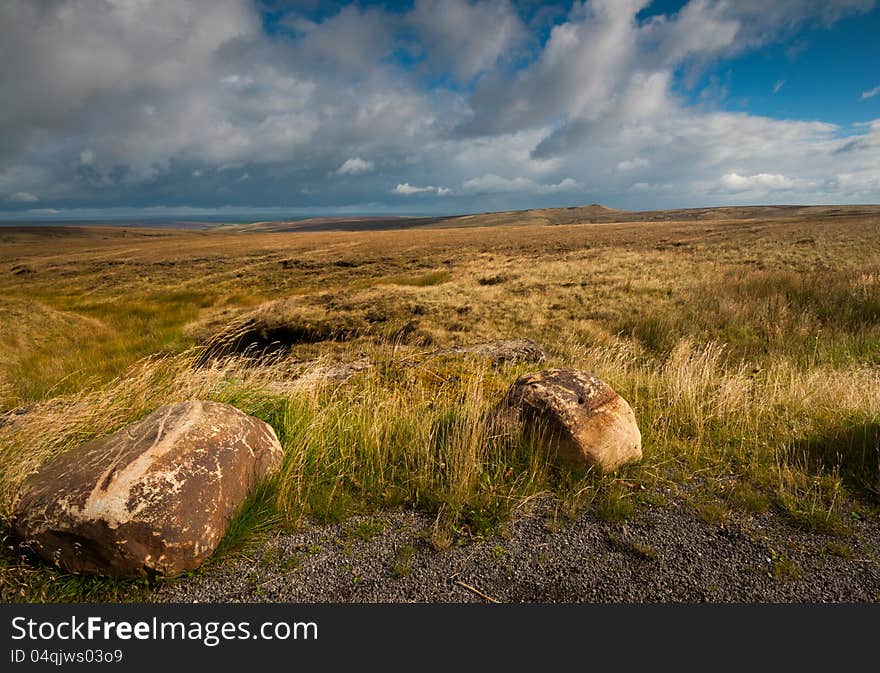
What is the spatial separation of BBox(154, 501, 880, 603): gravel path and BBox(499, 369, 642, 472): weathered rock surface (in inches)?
31.8

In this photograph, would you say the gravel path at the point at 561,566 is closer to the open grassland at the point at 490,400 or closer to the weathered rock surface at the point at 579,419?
the open grassland at the point at 490,400

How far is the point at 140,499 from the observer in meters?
3.19

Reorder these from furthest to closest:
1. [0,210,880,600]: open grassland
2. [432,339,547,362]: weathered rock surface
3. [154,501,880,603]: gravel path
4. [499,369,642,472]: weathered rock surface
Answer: [432,339,547,362]: weathered rock surface
[499,369,642,472]: weathered rock surface
[0,210,880,600]: open grassland
[154,501,880,603]: gravel path

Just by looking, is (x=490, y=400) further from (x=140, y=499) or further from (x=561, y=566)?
(x=140, y=499)

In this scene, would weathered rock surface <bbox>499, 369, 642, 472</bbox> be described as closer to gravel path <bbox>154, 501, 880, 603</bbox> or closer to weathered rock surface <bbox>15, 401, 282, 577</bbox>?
gravel path <bbox>154, 501, 880, 603</bbox>

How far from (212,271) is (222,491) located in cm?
4413

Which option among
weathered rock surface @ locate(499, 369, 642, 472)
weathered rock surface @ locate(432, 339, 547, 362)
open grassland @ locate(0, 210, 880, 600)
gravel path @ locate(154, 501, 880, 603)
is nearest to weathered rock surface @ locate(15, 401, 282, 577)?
open grassland @ locate(0, 210, 880, 600)

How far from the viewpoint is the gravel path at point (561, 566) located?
2.99 m

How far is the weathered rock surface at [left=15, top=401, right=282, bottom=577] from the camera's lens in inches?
121

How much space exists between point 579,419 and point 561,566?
5.26 ft

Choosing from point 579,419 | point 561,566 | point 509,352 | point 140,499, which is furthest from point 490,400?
point 509,352

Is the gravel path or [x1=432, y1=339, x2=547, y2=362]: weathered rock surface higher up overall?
the gravel path

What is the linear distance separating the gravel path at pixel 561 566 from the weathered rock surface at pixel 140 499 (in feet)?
0.96

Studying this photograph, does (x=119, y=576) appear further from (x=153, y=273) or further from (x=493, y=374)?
(x=153, y=273)
